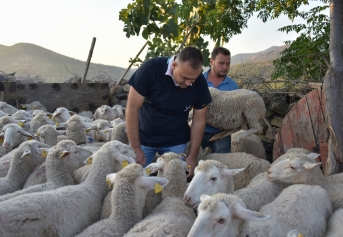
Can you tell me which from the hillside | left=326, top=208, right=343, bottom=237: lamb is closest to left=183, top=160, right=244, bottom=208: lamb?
left=326, top=208, right=343, bottom=237: lamb

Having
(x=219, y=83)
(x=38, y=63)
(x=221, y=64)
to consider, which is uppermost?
(x=38, y=63)

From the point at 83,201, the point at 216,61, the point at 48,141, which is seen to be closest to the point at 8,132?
the point at 48,141

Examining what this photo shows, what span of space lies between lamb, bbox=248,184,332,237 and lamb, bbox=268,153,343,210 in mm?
246

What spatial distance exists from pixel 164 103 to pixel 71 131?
7.41 ft

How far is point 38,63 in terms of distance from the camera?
33562 mm

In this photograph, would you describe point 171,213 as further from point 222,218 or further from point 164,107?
point 164,107

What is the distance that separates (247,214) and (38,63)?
111ft

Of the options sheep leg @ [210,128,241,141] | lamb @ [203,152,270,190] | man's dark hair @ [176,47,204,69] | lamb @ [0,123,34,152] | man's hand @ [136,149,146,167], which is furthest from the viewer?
lamb @ [0,123,34,152]

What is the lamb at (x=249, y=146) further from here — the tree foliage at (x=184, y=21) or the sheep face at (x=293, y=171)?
the tree foliage at (x=184, y=21)

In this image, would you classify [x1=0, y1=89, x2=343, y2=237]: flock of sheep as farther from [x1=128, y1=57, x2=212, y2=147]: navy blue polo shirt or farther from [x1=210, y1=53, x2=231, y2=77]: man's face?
[x1=210, y1=53, x2=231, y2=77]: man's face

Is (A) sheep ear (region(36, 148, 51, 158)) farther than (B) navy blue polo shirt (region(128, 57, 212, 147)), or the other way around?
(A) sheep ear (region(36, 148, 51, 158))

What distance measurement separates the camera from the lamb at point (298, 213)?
2846mm

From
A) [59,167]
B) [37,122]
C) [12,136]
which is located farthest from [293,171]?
[37,122]

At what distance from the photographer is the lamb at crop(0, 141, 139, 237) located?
2.71 meters
